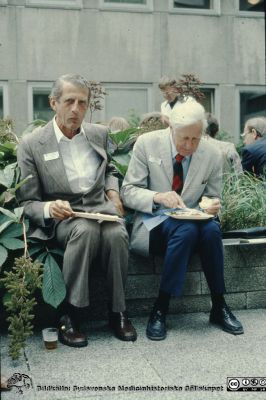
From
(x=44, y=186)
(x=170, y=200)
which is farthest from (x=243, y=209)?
(x=44, y=186)

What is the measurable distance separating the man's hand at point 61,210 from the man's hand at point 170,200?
0.64 metres

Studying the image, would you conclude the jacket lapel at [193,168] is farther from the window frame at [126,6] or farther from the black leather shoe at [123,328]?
the window frame at [126,6]

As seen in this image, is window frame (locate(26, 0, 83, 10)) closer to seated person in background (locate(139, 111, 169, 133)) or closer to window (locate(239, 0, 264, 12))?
window (locate(239, 0, 264, 12))

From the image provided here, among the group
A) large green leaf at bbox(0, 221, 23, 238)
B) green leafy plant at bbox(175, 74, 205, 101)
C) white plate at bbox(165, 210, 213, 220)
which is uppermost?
green leafy plant at bbox(175, 74, 205, 101)

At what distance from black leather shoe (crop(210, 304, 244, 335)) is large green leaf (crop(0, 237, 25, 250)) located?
1.34 meters

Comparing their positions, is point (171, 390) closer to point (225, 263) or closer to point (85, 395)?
point (85, 395)

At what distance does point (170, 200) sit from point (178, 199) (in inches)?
2.1

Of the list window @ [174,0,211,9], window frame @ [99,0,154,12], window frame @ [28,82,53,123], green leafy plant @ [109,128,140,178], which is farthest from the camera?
window @ [174,0,211,9]

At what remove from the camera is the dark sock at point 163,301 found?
4.12m

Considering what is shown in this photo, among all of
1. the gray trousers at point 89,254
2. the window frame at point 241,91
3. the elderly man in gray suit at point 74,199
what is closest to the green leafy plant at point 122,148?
the elderly man in gray suit at point 74,199

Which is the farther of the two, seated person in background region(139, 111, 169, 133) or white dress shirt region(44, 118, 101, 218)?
seated person in background region(139, 111, 169, 133)

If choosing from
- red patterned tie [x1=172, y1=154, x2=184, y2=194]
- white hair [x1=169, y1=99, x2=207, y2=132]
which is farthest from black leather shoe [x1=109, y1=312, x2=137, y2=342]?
white hair [x1=169, y1=99, x2=207, y2=132]

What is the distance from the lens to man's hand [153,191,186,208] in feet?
13.6

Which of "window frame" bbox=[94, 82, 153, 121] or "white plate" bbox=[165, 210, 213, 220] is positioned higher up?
"window frame" bbox=[94, 82, 153, 121]
